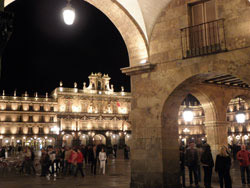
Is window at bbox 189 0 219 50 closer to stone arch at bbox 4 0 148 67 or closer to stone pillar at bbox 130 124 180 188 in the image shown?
stone arch at bbox 4 0 148 67

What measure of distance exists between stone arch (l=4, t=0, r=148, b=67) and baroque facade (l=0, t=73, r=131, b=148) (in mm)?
50736

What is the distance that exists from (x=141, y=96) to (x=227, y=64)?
8.98ft

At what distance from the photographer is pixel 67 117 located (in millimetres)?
61750

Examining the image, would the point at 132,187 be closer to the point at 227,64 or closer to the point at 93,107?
the point at 227,64

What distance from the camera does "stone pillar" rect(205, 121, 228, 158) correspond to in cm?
1018

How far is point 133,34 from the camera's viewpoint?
9078mm

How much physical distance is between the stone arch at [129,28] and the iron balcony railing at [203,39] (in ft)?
4.44

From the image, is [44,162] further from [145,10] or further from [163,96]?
[145,10]

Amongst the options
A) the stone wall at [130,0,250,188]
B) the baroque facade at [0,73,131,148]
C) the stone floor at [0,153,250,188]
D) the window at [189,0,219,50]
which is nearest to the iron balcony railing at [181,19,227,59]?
the window at [189,0,219,50]

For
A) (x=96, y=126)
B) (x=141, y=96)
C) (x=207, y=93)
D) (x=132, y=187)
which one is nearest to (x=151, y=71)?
(x=141, y=96)

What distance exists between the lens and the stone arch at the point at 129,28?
8898mm

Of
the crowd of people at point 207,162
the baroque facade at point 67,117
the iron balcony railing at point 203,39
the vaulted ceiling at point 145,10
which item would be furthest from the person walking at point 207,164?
the baroque facade at point 67,117

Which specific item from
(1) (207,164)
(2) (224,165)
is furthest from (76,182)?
(2) (224,165)

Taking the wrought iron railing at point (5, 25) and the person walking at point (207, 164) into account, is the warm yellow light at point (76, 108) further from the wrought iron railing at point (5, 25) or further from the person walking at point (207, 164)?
the wrought iron railing at point (5, 25)
